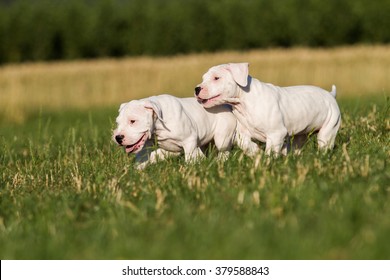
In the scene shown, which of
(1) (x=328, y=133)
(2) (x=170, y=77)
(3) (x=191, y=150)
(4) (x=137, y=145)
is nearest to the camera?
(4) (x=137, y=145)

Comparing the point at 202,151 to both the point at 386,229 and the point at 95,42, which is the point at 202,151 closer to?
the point at 386,229

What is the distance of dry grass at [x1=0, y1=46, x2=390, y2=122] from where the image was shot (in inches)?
1177

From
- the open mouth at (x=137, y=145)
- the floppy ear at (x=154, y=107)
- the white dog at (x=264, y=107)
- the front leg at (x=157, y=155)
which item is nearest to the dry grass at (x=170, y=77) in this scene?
the front leg at (x=157, y=155)

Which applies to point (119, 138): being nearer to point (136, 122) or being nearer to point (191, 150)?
point (136, 122)

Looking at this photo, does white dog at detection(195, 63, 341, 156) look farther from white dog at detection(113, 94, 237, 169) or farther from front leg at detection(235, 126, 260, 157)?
white dog at detection(113, 94, 237, 169)

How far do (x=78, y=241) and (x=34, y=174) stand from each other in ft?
10.4

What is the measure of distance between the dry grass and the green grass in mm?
21461

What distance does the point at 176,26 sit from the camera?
159 ft

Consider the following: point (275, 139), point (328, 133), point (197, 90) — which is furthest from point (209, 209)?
point (328, 133)

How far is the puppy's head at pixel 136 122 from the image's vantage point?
24.5 ft

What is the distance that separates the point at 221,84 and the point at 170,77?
25456 millimetres

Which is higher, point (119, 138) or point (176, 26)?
point (119, 138)

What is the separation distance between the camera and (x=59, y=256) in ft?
15.6

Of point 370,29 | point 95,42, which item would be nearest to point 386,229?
point 370,29
